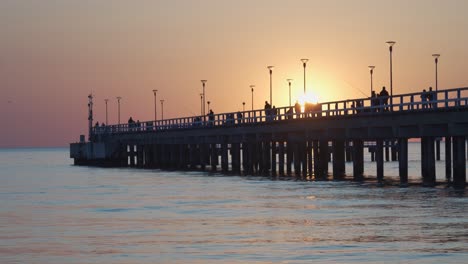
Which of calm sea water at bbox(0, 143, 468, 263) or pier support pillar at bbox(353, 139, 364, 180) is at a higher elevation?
pier support pillar at bbox(353, 139, 364, 180)

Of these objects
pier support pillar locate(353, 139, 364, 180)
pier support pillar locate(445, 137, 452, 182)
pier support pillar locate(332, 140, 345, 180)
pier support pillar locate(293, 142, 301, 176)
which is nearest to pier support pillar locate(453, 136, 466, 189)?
pier support pillar locate(445, 137, 452, 182)

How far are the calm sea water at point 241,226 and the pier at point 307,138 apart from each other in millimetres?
4296

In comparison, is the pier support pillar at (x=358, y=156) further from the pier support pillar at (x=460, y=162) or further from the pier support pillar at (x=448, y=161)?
the pier support pillar at (x=460, y=162)

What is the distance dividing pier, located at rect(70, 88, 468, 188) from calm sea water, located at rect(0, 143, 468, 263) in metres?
4.30

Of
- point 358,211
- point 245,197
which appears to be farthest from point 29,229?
point 245,197

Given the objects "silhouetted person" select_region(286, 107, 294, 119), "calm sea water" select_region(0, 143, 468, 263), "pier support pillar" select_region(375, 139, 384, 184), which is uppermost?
"silhouetted person" select_region(286, 107, 294, 119)

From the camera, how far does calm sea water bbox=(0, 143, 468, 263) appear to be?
28453 mm

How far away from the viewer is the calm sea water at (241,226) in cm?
2845

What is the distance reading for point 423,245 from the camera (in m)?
29.7

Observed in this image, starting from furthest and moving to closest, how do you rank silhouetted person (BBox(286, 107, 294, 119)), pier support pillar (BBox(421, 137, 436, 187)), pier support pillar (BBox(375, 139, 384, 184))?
1. silhouetted person (BBox(286, 107, 294, 119))
2. pier support pillar (BBox(375, 139, 384, 184))
3. pier support pillar (BBox(421, 137, 436, 187))

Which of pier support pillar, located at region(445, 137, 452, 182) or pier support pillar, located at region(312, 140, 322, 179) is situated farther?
pier support pillar, located at region(312, 140, 322, 179)

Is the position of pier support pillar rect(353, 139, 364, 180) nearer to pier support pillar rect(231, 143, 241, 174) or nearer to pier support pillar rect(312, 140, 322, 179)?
pier support pillar rect(312, 140, 322, 179)

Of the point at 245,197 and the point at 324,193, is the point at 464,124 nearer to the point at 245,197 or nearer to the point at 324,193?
the point at 324,193

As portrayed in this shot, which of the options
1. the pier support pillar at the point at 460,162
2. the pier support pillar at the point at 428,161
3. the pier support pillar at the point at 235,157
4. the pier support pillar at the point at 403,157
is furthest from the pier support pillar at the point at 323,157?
the pier support pillar at the point at 460,162
